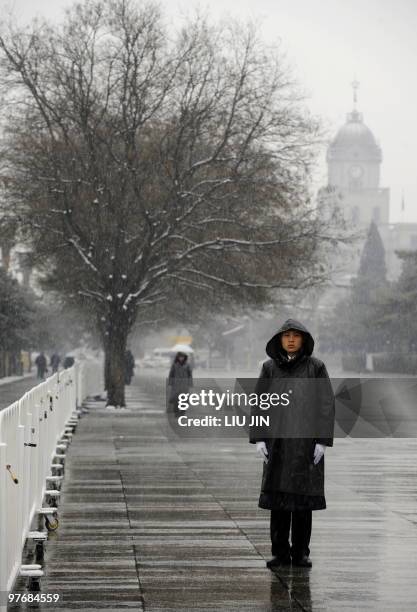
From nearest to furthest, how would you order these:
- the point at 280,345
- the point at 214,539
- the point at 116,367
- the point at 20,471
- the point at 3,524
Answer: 1. the point at 3,524
2. the point at 20,471
3. the point at 280,345
4. the point at 214,539
5. the point at 116,367


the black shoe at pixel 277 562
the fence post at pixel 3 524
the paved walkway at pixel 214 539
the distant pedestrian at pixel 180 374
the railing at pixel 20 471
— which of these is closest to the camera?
the fence post at pixel 3 524

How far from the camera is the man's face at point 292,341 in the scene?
428 inches

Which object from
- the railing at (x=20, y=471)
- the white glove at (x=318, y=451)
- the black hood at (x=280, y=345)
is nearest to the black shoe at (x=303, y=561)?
the white glove at (x=318, y=451)

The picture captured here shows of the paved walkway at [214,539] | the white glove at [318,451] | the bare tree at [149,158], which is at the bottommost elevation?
the paved walkway at [214,539]

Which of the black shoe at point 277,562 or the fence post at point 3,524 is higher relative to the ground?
the fence post at point 3,524

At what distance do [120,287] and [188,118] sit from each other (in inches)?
187

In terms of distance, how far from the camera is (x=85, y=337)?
127m

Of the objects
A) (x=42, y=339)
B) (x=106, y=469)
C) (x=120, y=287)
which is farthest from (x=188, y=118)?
(x=42, y=339)

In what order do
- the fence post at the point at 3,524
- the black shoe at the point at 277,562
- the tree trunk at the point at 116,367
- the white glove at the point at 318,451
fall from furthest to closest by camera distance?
1. the tree trunk at the point at 116,367
2. the black shoe at the point at 277,562
3. the white glove at the point at 318,451
4. the fence post at the point at 3,524

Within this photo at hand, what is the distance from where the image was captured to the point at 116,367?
39469mm

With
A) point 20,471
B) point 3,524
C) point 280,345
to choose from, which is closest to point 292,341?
point 280,345

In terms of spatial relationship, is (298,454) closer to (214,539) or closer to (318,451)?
Result: (318,451)

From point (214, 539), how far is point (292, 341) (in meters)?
2.31

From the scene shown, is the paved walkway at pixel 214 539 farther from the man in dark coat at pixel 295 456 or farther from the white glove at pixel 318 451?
the white glove at pixel 318 451
